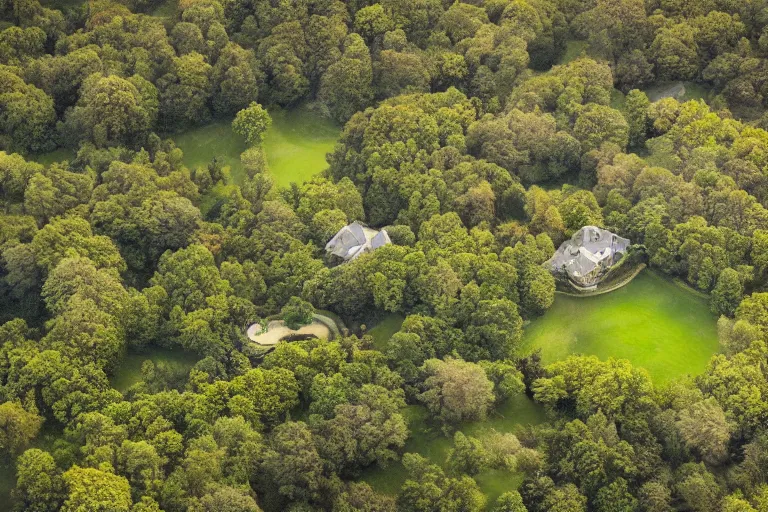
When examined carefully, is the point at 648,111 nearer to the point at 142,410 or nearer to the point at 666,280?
the point at 666,280

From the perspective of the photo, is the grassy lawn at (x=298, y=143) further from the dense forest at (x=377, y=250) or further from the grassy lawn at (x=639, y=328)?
the grassy lawn at (x=639, y=328)

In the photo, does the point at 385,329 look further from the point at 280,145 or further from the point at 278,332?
the point at 280,145

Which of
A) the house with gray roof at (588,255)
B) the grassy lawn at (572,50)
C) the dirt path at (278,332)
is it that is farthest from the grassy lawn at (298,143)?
the house with gray roof at (588,255)

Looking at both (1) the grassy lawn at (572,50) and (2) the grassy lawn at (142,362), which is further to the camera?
(1) the grassy lawn at (572,50)

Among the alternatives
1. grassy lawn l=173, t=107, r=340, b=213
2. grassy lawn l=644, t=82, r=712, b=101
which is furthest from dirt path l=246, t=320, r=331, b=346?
grassy lawn l=644, t=82, r=712, b=101

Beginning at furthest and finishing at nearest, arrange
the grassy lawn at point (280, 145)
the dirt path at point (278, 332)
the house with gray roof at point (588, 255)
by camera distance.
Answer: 1. the grassy lawn at point (280, 145)
2. the house with gray roof at point (588, 255)
3. the dirt path at point (278, 332)

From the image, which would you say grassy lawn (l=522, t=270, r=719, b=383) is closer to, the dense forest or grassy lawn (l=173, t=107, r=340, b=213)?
the dense forest

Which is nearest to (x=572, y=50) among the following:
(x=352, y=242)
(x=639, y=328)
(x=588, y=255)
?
(x=588, y=255)
